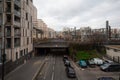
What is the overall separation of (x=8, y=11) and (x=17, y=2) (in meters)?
3.62

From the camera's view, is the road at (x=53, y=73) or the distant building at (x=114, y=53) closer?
the road at (x=53, y=73)

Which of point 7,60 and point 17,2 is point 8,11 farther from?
point 7,60

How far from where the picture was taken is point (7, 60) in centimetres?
3086

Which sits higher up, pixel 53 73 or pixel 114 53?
pixel 114 53

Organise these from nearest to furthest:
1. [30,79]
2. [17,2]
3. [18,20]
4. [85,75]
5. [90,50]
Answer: [30,79] → [85,75] → [17,2] → [18,20] → [90,50]

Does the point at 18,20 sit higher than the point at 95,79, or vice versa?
the point at 18,20

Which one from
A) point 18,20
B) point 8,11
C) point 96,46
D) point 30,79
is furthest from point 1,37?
point 96,46

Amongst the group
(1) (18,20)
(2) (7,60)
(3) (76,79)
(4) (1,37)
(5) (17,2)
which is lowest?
(3) (76,79)

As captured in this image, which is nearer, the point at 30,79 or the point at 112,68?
the point at 30,79

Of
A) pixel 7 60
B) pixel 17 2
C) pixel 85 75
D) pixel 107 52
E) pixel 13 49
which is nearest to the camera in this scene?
pixel 85 75

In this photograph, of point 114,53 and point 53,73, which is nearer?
point 53,73

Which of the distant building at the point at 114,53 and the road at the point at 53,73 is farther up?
the distant building at the point at 114,53

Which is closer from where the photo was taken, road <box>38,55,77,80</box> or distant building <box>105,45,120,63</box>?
road <box>38,55,77,80</box>

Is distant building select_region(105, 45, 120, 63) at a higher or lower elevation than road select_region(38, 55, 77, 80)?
higher
